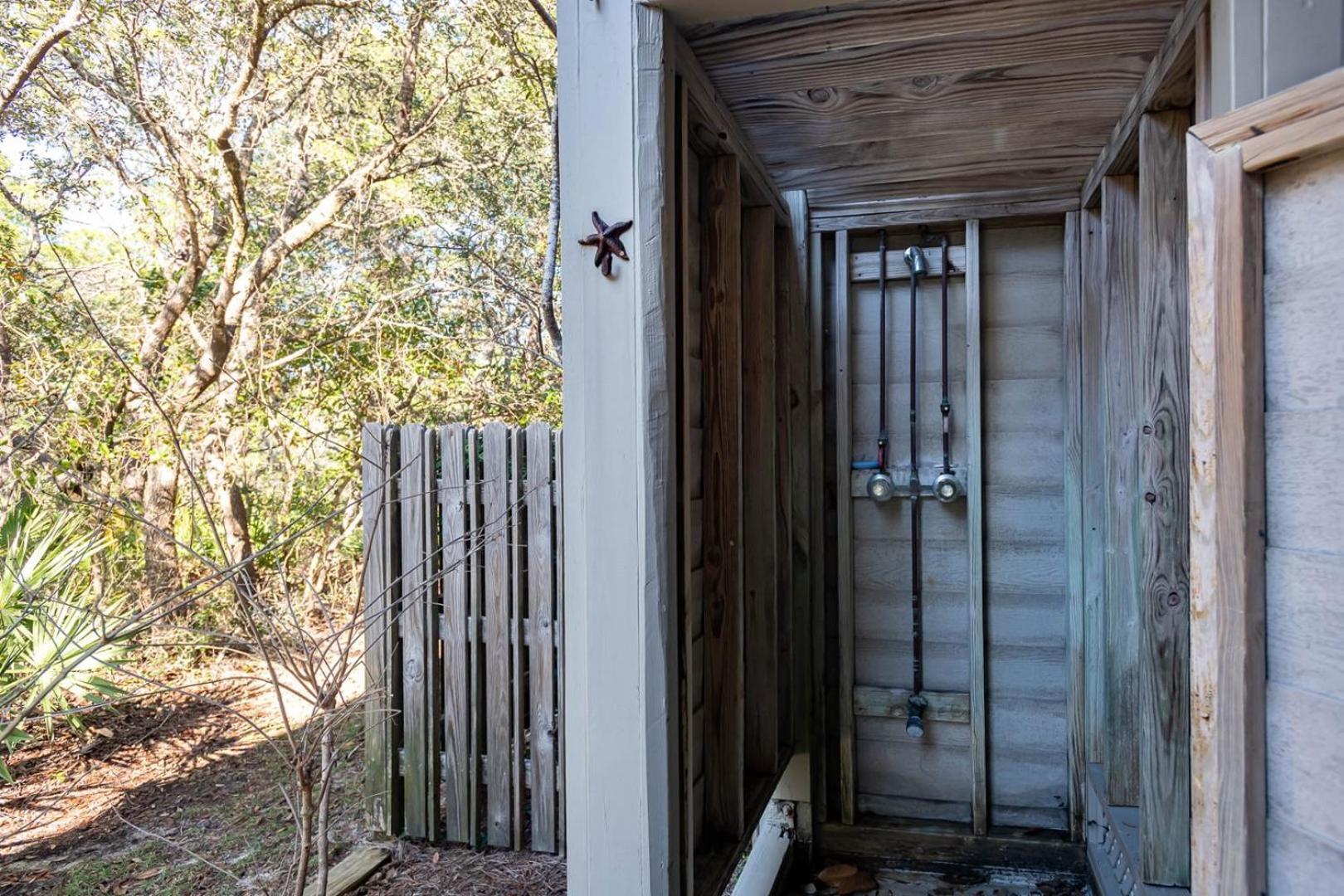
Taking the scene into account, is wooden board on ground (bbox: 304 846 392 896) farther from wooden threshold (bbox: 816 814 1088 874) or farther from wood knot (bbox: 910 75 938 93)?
wood knot (bbox: 910 75 938 93)

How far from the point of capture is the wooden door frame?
109 centimetres

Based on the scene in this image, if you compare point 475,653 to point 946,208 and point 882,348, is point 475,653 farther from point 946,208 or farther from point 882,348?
point 946,208

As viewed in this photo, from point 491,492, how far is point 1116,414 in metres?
2.04

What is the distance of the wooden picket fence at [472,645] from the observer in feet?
9.54

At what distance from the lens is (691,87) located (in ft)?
5.27

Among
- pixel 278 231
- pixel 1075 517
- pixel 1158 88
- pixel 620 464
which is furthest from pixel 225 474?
pixel 1158 88

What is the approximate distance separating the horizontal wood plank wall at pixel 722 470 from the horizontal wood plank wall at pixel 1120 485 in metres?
1.02

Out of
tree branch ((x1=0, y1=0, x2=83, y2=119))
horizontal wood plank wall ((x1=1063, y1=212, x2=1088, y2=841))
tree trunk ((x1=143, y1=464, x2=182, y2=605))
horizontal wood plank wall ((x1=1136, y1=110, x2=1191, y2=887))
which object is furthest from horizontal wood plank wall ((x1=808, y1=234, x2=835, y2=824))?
tree branch ((x1=0, y1=0, x2=83, y2=119))

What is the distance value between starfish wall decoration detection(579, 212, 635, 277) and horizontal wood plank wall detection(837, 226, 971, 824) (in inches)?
68.0

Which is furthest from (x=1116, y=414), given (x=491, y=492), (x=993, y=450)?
(x=491, y=492)

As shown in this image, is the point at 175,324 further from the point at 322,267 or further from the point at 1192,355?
the point at 1192,355

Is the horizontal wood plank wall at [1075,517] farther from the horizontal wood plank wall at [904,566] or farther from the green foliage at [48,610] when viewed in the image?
the green foliage at [48,610]

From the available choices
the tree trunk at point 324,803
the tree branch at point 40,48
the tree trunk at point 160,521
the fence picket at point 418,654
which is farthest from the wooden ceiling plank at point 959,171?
the tree branch at point 40,48

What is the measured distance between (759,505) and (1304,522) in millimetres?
1453
